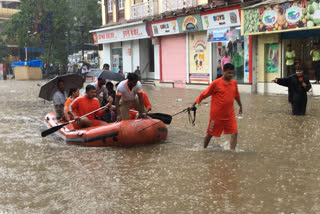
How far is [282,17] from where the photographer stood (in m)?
15.5

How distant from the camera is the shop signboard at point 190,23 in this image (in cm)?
2057

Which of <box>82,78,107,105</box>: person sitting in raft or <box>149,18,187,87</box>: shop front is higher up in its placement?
<box>149,18,187,87</box>: shop front

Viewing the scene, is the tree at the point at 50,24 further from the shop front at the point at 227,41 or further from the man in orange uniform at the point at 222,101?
the man in orange uniform at the point at 222,101

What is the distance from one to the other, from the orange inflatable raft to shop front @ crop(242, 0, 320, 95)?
9.06m

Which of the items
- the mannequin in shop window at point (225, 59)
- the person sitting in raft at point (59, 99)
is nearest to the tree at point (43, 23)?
the mannequin in shop window at point (225, 59)

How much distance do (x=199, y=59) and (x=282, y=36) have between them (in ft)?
18.2

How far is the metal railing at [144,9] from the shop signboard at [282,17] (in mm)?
8062

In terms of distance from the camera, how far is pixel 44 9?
3894 centimetres

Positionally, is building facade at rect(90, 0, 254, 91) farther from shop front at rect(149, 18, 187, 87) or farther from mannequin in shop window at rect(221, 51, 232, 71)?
mannequin in shop window at rect(221, 51, 232, 71)

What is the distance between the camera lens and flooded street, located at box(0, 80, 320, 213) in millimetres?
4621

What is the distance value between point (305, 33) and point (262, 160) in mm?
11009

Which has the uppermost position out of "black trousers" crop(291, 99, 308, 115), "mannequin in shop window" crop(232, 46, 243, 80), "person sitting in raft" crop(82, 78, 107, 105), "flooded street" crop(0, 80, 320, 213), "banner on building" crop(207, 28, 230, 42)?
"banner on building" crop(207, 28, 230, 42)

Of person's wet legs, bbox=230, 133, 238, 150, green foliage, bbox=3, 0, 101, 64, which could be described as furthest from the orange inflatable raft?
green foliage, bbox=3, 0, 101, 64

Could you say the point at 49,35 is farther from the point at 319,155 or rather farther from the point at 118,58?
the point at 319,155
